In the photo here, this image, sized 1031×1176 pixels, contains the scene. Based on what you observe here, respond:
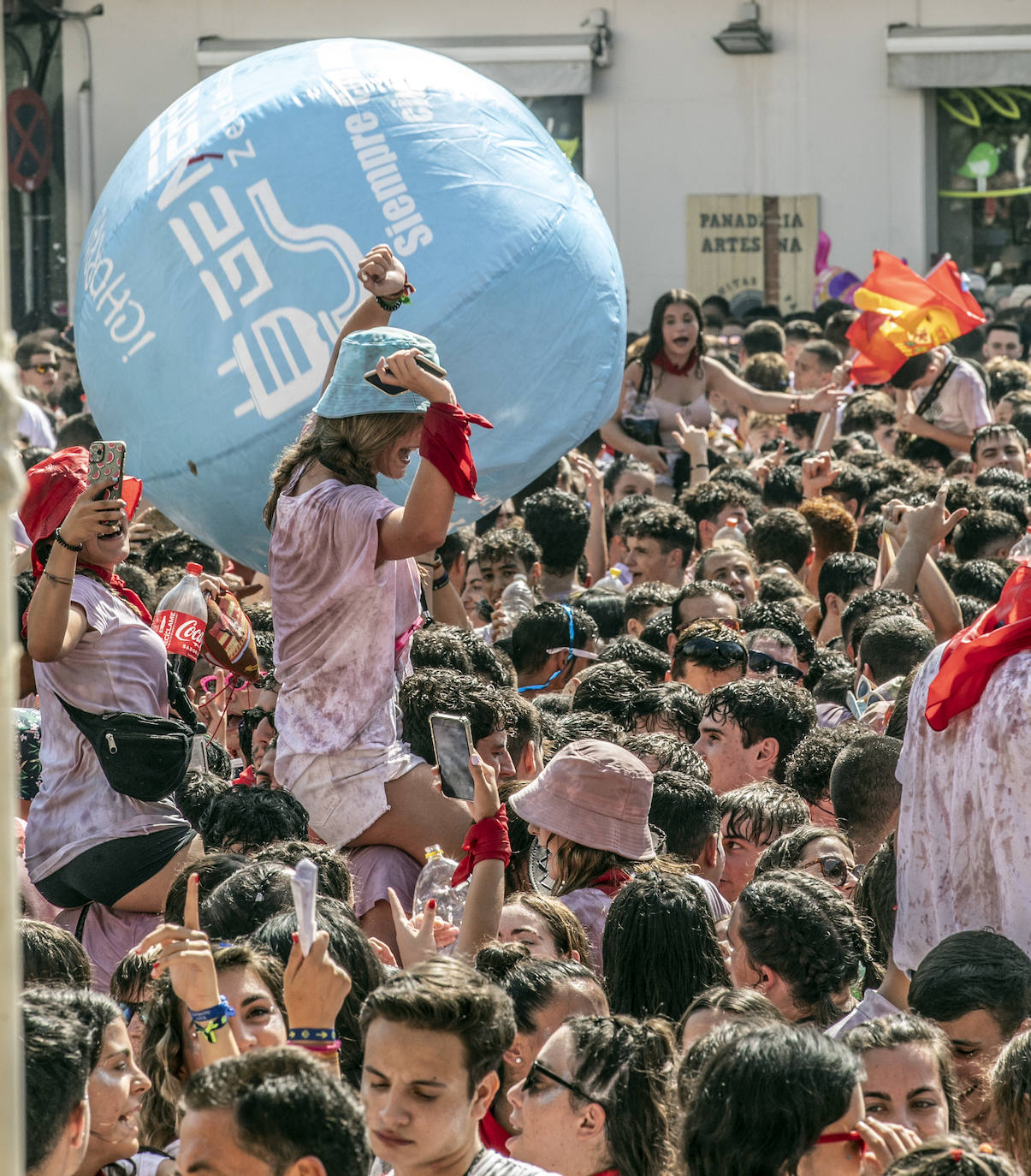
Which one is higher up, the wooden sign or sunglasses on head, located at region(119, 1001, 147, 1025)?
the wooden sign

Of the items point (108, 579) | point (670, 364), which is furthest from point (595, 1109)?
point (670, 364)

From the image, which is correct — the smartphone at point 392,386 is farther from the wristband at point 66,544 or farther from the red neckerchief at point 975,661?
the red neckerchief at point 975,661

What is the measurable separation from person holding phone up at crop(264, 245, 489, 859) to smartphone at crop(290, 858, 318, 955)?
1290mm

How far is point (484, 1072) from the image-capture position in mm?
2574

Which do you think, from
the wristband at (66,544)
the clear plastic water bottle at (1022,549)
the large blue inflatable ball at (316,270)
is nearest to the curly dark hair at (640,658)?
the large blue inflatable ball at (316,270)

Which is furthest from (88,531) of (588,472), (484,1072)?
(588,472)

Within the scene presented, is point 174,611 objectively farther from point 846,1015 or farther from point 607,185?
point 607,185

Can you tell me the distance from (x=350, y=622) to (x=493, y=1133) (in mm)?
1184

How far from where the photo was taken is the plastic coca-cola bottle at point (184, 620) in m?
4.41

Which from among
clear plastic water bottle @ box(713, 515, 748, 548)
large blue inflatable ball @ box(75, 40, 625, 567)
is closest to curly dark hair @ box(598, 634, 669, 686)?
large blue inflatable ball @ box(75, 40, 625, 567)

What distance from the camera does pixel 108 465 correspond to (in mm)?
3695

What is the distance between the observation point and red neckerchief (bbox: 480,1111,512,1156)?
2961 mm

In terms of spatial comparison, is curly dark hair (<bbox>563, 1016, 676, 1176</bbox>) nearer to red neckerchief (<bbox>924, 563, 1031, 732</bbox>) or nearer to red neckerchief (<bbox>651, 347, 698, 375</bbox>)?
red neckerchief (<bbox>924, 563, 1031, 732</bbox>)

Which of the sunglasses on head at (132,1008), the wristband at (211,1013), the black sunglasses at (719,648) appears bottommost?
the sunglasses on head at (132,1008)
